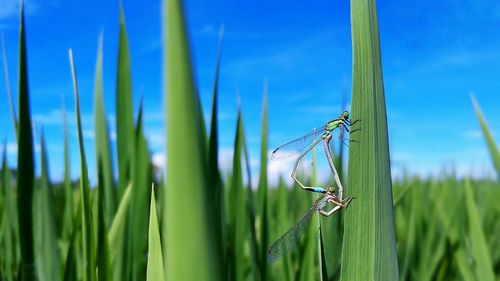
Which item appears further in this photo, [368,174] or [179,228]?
[368,174]

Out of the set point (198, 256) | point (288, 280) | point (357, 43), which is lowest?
point (288, 280)

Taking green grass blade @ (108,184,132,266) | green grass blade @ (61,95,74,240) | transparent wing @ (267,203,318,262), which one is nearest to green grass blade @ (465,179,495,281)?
transparent wing @ (267,203,318,262)

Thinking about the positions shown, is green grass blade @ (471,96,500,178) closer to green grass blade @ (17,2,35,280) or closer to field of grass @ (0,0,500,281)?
field of grass @ (0,0,500,281)

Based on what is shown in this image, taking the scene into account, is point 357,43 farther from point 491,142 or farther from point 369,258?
point 491,142

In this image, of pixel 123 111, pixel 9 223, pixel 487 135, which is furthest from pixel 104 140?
pixel 487 135

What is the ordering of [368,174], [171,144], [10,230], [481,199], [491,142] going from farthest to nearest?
[481,199] → [10,230] → [491,142] → [368,174] → [171,144]

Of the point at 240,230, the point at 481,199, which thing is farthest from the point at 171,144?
the point at 481,199

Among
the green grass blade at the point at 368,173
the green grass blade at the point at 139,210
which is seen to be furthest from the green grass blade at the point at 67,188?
the green grass blade at the point at 368,173
